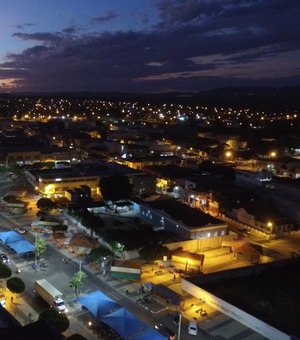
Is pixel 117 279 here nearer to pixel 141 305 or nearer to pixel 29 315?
pixel 141 305

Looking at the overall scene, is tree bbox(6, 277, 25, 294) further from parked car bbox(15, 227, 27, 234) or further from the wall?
parked car bbox(15, 227, 27, 234)

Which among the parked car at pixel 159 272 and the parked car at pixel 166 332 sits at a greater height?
the parked car at pixel 166 332

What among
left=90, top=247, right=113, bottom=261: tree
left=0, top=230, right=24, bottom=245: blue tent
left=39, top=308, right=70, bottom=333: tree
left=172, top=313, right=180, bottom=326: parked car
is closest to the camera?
left=39, top=308, right=70, bottom=333: tree

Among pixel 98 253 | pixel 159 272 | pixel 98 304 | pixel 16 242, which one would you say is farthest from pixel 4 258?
pixel 159 272

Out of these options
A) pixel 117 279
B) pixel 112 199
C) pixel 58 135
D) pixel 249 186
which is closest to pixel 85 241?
pixel 117 279

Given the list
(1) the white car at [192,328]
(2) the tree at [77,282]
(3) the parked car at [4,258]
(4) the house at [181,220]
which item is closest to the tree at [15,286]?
(2) the tree at [77,282]

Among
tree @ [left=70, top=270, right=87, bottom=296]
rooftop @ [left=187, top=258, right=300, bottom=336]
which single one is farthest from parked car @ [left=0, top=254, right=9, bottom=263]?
rooftop @ [left=187, top=258, right=300, bottom=336]

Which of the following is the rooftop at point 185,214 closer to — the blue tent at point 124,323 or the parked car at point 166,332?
the parked car at point 166,332
